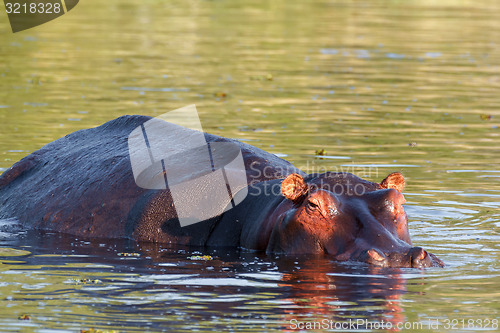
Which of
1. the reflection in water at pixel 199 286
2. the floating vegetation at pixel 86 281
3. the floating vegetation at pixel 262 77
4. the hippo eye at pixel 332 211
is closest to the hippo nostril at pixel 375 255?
the reflection in water at pixel 199 286

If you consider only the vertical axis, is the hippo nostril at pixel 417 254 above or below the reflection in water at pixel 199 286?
above

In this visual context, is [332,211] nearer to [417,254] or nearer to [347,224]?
[347,224]

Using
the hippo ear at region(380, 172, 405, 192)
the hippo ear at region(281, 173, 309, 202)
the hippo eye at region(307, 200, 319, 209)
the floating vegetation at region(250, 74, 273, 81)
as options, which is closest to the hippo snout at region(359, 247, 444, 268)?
the hippo eye at region(307, 200, 319, 209)

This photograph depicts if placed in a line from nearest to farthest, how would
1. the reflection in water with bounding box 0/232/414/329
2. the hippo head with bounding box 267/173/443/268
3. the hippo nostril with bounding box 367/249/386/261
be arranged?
the reflection in water with bounding box 0/232/414/329
the hippo nostril with bounding box 367/249/386/261
the hippo head with bounding box 267/173/443/268

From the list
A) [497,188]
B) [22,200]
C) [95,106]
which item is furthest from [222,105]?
[22,200]

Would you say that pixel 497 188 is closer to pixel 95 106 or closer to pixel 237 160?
pixel 237 160

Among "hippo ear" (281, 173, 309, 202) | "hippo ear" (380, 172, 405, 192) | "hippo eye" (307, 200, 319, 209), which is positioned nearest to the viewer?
"hippo eye" (307, 200, 319, 209)

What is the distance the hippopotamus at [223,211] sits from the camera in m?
7.45

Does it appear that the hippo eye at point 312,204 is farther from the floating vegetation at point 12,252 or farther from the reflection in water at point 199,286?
the floating vegetation at point 12,252

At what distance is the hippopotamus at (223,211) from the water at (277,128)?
0.16 m

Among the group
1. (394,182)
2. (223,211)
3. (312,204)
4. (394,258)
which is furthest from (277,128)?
(394,258)

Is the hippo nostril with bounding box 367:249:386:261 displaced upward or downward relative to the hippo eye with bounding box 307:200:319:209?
downward

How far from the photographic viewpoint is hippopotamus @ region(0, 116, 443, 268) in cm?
745

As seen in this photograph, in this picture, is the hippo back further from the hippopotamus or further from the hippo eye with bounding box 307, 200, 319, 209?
the hippo eye with bounding box 307, 200, 319, 209
